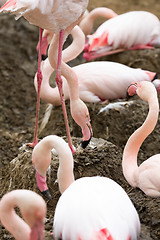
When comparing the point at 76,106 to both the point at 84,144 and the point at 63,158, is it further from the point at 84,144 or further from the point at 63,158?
the point at 63,158

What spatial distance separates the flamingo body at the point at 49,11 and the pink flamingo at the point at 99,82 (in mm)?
1189

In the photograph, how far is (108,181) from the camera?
324cm

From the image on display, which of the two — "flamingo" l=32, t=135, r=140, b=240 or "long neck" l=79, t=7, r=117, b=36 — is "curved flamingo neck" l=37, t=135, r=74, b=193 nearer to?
"flamingo" l=32, t=135, r=140, b=240

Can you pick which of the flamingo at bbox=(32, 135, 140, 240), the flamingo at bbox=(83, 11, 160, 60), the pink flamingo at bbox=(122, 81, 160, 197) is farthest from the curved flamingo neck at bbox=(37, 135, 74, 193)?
the flamingo at bbox=(83, 11, 160, 60)

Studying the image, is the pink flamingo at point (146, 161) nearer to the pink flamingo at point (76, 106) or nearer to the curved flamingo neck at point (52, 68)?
the pink flamingo at point (76, 106)

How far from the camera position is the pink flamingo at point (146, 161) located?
3.56 metres

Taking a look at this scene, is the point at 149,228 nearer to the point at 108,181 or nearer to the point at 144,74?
the point at 108,181

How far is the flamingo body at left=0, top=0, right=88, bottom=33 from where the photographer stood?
11.7ft

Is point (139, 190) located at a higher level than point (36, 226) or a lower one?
lower

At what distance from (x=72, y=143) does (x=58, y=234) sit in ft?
4.26

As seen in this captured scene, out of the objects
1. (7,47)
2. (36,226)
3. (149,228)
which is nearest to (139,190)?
(149,228)

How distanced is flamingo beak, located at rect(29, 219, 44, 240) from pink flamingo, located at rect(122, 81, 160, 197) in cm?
104

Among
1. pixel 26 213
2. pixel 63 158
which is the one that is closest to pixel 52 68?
pixel 63 158

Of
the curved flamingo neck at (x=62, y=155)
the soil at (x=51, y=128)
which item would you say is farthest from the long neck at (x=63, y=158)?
the soil at (x=51, y=128)
